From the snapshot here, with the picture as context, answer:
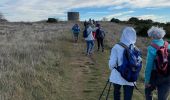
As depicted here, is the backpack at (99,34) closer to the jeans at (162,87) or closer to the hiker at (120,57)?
the hiker at (120,57)

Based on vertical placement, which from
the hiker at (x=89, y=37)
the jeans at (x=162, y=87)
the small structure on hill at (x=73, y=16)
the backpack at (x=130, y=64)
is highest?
the backpack at (x=130, y=64)

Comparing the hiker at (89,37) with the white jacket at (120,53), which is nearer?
the white jacket at (120,53)

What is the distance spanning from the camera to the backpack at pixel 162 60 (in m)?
6.74

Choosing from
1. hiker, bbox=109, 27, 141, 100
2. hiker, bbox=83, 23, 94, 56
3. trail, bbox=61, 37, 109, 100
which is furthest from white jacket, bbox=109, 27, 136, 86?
hiker, bbox=83, 23, 94, 56

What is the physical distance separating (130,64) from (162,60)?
0.58m

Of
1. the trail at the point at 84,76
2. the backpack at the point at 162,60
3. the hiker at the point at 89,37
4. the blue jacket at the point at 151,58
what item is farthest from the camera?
the hiker at the point at 89,37

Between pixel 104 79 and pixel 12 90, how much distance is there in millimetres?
4715

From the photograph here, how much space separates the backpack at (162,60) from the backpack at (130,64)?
38 centimetres

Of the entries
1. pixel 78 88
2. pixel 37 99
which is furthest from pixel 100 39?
pixel 37 99

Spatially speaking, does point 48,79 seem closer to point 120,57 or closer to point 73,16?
point 120,57

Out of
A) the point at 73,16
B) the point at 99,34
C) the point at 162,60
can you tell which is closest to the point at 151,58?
the point at 162,60

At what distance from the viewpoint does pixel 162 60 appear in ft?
22.1

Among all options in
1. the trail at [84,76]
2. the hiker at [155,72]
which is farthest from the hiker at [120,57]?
the trail at [84,76]

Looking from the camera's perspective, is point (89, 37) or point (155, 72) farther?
point (89, 37)
